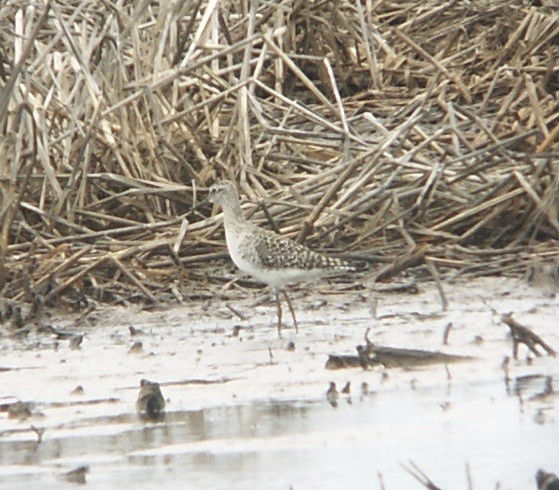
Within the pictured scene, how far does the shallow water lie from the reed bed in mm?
442

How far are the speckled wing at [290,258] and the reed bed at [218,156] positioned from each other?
0.43 m

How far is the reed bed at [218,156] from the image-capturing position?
28.0 ft

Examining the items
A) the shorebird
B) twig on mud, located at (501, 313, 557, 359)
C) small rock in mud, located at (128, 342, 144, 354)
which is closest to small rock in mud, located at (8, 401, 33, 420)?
small rock in mud, located at (128, 342, 144, 354)

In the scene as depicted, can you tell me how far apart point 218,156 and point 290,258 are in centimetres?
160

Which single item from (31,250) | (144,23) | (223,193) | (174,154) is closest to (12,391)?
(31,250)

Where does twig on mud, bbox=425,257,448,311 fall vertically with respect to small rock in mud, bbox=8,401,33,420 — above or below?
above

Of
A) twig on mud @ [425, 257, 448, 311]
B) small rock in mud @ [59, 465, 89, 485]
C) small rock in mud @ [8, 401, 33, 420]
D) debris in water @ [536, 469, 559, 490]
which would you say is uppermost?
twig on mud @ [425, 257, 448, 311]

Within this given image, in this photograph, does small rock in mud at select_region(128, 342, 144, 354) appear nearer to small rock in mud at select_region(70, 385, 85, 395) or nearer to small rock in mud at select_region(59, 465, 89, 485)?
small rock in mud at select_region(70, 385, 85, 395)

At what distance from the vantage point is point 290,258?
8023 millimetres

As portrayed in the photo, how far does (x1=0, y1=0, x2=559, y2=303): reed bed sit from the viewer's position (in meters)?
8.55

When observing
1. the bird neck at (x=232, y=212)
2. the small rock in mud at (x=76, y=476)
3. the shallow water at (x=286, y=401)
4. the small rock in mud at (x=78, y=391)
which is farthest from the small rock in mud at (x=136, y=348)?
the small rock in mud at (x=76, y=476)

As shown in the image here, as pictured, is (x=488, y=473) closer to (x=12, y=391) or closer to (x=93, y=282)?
(x=12, y=391)

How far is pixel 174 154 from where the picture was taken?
9281 millimetres

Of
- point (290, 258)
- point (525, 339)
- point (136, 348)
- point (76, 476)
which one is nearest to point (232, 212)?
point (290, 258)
